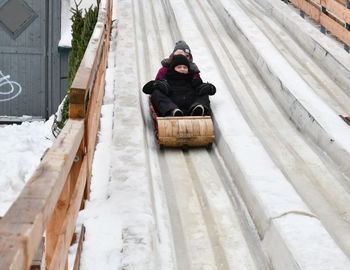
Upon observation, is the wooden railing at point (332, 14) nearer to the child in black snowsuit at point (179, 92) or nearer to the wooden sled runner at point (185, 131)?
the child in black snowsuit at point (179, 92)

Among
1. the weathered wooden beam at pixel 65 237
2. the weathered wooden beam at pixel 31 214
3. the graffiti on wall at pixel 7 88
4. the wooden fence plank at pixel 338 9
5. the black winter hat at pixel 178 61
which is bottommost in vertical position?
the graffiti on wall at pixel 7 88

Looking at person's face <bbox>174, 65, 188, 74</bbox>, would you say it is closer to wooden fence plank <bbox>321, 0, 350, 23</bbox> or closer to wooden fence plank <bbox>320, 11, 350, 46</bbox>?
wooden fence plank <bbox>320, 11, 350, 46</bbox>

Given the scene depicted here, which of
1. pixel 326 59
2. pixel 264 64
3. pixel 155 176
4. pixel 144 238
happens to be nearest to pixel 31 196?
pixel 144 238

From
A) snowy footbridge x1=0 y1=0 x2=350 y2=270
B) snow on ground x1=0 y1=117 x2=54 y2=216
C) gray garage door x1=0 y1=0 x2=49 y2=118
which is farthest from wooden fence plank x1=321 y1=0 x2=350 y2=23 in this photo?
gray garage door x1=0 y1=0 x2=49 y2=118

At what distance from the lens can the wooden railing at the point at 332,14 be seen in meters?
7.74

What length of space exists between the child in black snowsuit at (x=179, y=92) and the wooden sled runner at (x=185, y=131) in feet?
0.55

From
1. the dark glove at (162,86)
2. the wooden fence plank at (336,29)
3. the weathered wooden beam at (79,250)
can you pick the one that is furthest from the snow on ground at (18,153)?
the wooden fence plank at (336,29)

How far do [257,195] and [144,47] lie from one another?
4445mm

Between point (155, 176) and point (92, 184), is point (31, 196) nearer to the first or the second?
point (92, 184)

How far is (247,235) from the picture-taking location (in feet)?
10.9

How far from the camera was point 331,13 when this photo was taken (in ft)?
28.0

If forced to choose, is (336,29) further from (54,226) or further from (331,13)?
(54,226)

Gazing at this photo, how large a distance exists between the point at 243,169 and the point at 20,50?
8485 mm

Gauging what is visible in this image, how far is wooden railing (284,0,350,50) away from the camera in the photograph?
774cm
